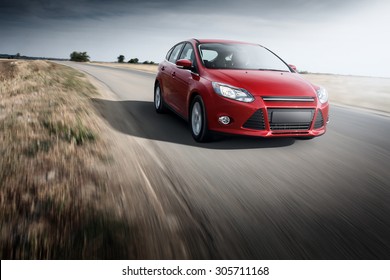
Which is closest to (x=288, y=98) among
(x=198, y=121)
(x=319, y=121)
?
(x=319, y=121)

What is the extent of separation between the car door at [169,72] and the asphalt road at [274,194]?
1.08m

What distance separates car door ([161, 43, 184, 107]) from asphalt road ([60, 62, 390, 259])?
1.08 metres

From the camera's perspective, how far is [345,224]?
3027mm

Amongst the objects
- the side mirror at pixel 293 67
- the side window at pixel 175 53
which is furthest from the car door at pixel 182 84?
the side mirror at pixel 293 67

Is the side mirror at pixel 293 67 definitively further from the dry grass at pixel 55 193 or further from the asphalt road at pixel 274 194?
the dry grass at pixel 55 193

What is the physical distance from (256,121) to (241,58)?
6.47ft

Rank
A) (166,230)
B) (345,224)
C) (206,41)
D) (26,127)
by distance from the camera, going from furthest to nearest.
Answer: (206,41), (26,127), (345,224), (166,230)

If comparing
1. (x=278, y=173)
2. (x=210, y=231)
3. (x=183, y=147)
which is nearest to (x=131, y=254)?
(x=210, y=231)

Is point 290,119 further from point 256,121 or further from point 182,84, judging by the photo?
point 182,84

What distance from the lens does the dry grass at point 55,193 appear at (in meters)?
2.45

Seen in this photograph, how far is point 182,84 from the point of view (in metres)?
6.46

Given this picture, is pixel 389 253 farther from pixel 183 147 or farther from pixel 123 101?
pixel 123 101

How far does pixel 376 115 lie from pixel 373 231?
759 centimetres

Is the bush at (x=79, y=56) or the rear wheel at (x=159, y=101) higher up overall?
the rear wheel at (x=159, y=101)
